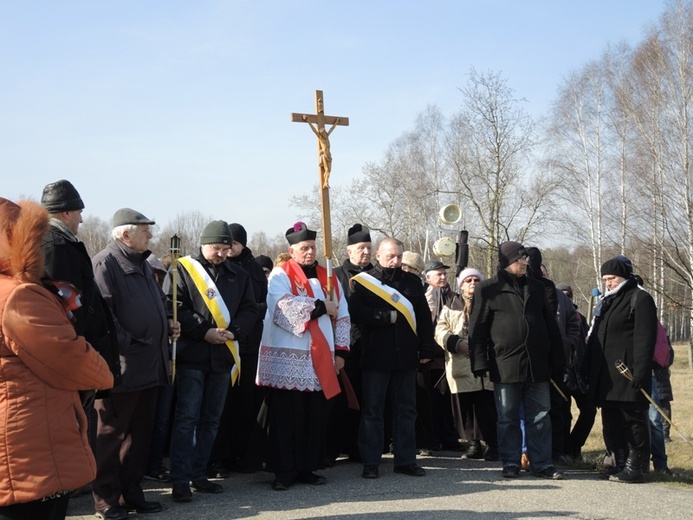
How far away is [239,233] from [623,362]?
4.01m

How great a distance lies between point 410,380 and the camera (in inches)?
307

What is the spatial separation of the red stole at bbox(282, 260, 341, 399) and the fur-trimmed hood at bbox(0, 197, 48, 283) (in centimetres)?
361

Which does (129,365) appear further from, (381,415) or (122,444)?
(381,415)

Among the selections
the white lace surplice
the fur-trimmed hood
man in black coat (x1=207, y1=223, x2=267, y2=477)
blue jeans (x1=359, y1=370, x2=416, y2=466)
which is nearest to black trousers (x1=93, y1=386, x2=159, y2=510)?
the white lace surplice

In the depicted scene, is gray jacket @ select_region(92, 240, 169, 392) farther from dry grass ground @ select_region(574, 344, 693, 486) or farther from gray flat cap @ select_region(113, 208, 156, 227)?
dry grass ground @ select_region(574, 344, 693, 486)

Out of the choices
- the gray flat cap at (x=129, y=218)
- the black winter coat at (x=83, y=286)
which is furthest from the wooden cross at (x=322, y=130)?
the black winter coat at (x=83, y=286)

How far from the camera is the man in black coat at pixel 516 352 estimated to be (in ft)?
25.1

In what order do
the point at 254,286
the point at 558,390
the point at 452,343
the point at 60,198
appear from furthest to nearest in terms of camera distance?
the point at 558,390 → the point at 452,343 → the point at 254,286 → the point at 60,198

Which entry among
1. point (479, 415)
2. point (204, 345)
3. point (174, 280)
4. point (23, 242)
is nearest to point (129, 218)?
point (174, 280)

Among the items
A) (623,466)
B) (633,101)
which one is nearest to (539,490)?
(623,466)

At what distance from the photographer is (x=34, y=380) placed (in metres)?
3.74

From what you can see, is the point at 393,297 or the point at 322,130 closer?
the point at 393,297

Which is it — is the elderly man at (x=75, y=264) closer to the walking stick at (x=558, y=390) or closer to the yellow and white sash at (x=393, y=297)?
the yellow and white sash at (x=393, y=297)

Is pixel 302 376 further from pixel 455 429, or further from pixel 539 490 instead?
pixel 455 429
